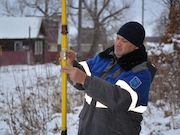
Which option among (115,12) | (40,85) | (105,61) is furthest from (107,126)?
(115,12)

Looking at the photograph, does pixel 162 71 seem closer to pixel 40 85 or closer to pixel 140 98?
pixel 40 85

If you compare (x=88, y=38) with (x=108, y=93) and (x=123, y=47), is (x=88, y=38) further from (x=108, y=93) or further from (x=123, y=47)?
(x=108, y=93)

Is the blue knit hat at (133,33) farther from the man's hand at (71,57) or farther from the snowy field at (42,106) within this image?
the snowy field at (42,106)

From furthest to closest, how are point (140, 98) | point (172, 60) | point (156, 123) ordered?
point (172, 60)
point (156, 123)
point (140, 98)

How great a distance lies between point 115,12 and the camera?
79.7ft

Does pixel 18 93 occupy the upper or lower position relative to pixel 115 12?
lower

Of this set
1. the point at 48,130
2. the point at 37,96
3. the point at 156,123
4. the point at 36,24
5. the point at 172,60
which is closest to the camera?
the point at 48,130

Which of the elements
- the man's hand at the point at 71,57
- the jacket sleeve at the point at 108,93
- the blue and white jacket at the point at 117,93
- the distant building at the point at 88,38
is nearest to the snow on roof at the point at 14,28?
the man's hand at the point at 71,57

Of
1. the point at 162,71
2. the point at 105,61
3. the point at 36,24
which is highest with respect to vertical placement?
the point at 36,24

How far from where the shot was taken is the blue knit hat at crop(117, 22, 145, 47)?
170cm

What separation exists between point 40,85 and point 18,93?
2.05ft

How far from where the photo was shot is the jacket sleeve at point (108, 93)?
4.93ft

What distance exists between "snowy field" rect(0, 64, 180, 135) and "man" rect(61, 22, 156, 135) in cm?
250

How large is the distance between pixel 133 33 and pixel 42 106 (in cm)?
348
